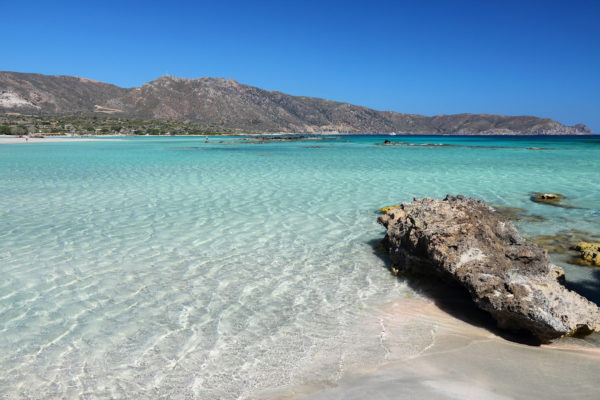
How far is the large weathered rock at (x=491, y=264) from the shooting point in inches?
153

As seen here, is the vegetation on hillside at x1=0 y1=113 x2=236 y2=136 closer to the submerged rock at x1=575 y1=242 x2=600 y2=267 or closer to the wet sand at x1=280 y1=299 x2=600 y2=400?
the submerged rock at x1=575 y1=242 x2=600 y2=267

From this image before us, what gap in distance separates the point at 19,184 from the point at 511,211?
15.7m

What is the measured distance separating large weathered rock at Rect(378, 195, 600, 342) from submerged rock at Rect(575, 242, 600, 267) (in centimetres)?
144

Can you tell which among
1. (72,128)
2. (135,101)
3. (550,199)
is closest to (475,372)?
(550,199)

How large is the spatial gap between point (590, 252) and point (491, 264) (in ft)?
9.17

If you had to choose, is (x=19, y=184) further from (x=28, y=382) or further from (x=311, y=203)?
(x=28, y=382)

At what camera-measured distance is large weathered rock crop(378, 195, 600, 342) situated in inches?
153

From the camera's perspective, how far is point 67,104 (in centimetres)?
14700

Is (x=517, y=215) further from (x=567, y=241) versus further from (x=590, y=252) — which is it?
(x=590, y=252)

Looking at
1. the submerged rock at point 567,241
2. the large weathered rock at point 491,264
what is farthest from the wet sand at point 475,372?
the submerged rock at point 567,241

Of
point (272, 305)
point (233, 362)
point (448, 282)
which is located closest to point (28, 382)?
point (233, 362)

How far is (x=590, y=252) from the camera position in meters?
6.22

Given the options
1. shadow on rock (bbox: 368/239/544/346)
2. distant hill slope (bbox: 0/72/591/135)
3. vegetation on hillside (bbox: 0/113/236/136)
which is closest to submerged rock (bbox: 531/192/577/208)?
shadow on rock (bbox: 368/239/544/346)

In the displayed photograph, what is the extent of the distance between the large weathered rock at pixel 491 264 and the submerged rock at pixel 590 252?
1438 mm
